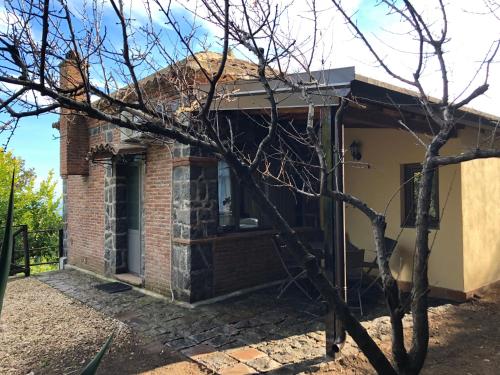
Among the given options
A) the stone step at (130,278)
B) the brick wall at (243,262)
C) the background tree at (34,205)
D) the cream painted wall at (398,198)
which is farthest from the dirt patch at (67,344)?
the background tree at (34,205)

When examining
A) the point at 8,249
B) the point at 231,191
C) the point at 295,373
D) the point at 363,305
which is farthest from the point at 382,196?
the point at 8,249

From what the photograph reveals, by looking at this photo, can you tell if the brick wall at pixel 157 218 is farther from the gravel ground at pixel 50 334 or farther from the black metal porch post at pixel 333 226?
the black metal porch post at pixel 333 226

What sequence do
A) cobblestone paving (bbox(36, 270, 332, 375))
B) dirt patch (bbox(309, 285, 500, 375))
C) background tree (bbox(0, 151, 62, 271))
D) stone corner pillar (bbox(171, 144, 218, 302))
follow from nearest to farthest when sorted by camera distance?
dirt patch (bbox(309, 285, 500, 375)), cobblestone paving (bbox(36, 270, 332, 375)), stone corner pillar (bbox(171, 144, 218, 302)), background tree (bbox(0, 151, 62, 271))

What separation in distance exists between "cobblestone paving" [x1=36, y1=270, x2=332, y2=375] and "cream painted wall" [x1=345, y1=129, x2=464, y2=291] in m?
1.90

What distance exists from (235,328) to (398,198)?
12.4ft

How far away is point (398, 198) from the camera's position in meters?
7.02

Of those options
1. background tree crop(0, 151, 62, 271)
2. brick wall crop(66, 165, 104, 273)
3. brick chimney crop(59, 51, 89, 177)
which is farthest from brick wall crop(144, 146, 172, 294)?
background tree crop(0, 151, 62, 271)

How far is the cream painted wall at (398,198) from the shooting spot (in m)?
6.35

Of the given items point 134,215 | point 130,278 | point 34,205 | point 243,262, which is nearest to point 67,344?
point 130,278

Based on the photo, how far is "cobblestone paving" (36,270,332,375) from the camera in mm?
4094

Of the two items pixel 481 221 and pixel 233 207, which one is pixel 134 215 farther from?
pixel 481 221

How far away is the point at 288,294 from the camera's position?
6.68m

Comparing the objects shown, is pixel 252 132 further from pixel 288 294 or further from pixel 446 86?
pixel 446 86

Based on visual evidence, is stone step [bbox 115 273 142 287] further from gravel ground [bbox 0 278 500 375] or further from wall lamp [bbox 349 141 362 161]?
wall lamp [bbox 349 141 362 161]
